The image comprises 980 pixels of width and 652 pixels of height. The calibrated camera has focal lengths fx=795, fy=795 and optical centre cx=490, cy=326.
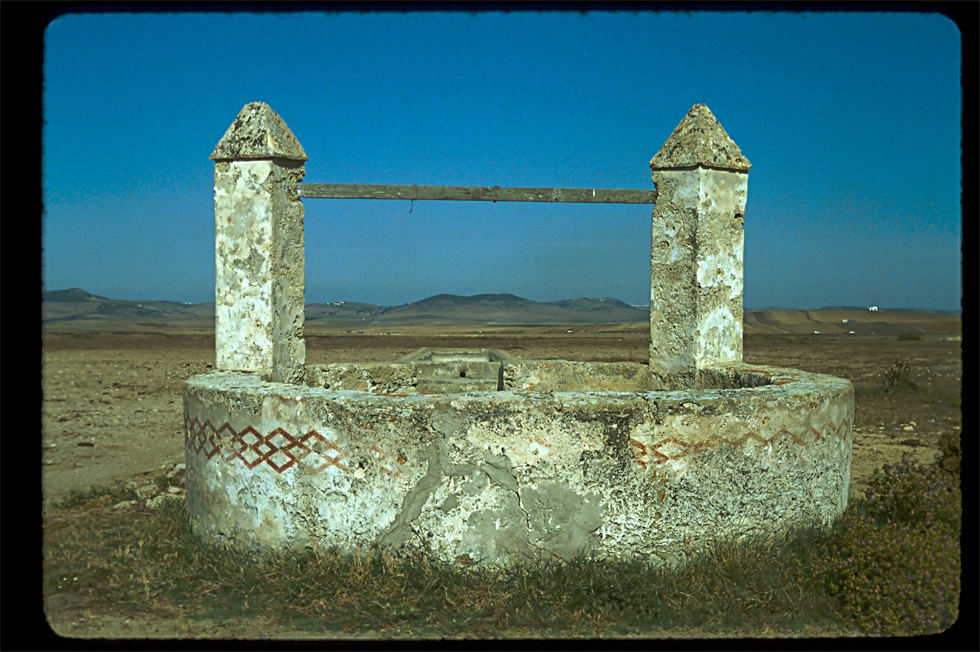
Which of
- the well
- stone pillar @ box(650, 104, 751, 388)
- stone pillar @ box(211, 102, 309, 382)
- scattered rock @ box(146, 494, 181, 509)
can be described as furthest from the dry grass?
stone pillar @ box(650, 104, 751, 388)

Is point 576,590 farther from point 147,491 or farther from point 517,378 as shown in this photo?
point 147,491

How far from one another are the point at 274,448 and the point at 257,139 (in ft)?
8.84

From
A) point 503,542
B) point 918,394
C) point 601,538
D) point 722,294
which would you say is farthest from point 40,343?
point 918,394

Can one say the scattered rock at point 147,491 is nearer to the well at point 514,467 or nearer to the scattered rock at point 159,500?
the scattered rock at point 159,500

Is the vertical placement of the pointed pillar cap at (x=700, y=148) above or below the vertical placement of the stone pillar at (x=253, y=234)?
above

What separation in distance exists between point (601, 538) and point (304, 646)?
189cm

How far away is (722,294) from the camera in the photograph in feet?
23.5

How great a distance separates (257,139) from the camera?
21.3ft

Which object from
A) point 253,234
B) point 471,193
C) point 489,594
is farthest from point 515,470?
point 253,234

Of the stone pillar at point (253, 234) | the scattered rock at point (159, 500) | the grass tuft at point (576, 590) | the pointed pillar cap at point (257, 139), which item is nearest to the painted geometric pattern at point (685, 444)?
the grass tuft at point (576, 590)

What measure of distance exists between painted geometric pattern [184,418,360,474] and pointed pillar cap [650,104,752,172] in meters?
3.87

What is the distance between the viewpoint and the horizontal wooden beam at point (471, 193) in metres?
6.76

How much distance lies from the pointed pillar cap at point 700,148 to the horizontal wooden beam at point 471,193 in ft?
1.20

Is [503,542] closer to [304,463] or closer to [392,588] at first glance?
[392,588]
